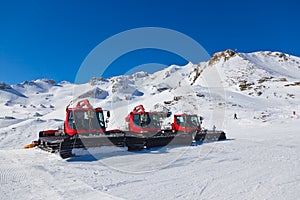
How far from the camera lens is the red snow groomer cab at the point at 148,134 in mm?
12703

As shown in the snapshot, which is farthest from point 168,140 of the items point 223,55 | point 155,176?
point 223,55

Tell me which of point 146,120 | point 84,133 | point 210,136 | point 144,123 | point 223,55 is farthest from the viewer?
point 223,55

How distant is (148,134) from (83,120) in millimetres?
3968

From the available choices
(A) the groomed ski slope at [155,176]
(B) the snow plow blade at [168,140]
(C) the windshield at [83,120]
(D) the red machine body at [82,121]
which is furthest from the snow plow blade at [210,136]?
(C) the windshield at [83,120]

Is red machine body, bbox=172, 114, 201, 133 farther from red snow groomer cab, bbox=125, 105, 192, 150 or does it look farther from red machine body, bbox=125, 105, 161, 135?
red machine body, bbox=125, 105, 161, 135

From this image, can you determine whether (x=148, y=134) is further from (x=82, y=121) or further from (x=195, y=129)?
(x=82, y=121)

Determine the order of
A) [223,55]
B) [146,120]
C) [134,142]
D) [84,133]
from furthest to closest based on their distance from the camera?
[223,55] < [146,120] < [134,142] < [84,133]

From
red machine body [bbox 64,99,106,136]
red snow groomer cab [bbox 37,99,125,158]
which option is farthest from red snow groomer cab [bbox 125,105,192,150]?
red machine body [bbox 64,99,106,136]

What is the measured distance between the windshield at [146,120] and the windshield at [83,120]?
308cm

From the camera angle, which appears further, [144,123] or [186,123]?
[186,123]

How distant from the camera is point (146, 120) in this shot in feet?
51.0

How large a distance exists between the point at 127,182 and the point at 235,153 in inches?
236

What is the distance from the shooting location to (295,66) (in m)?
74.9

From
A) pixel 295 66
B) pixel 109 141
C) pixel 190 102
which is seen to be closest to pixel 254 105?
pixel 190 102
